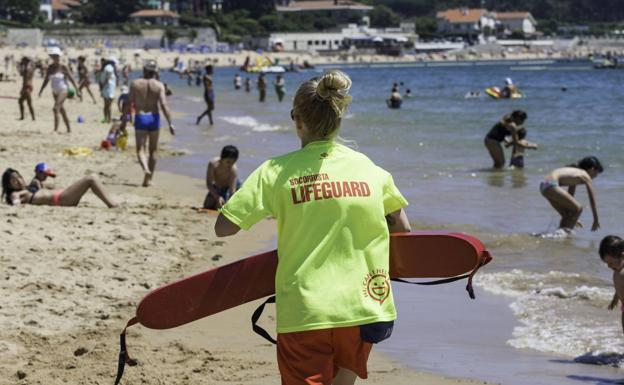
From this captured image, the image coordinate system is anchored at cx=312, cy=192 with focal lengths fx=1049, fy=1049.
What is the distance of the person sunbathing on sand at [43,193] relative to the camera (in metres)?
9.74

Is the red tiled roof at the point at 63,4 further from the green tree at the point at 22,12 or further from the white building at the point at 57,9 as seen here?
the green tree at the point at 22,12

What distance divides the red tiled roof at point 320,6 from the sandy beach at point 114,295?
5774 inches

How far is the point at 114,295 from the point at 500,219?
5.54 meters

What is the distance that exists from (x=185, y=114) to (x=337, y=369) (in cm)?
2678

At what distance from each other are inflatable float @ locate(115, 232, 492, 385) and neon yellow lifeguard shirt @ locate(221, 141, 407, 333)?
227 millimetres

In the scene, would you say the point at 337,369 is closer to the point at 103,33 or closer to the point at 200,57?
the point at 200,57

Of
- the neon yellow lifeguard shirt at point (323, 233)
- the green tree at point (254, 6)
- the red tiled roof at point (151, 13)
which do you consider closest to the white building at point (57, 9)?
the red tiled roof at point (151, 13)

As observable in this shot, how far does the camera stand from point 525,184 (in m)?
14.1

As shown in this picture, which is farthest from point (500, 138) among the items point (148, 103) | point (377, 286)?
point (377, 286)

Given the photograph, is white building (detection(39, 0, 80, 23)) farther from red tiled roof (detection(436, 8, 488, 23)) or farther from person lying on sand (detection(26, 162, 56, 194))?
person lying on sand (detection(26, 162, 56, 194))

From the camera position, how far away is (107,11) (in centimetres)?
13438

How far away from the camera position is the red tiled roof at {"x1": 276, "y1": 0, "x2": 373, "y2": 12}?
156250mm

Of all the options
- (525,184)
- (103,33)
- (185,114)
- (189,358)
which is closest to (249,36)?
(103,33)

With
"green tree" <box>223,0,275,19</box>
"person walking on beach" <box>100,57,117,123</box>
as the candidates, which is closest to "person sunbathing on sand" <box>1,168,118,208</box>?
"person walking on beach" <box>100,57,117,123</box>
